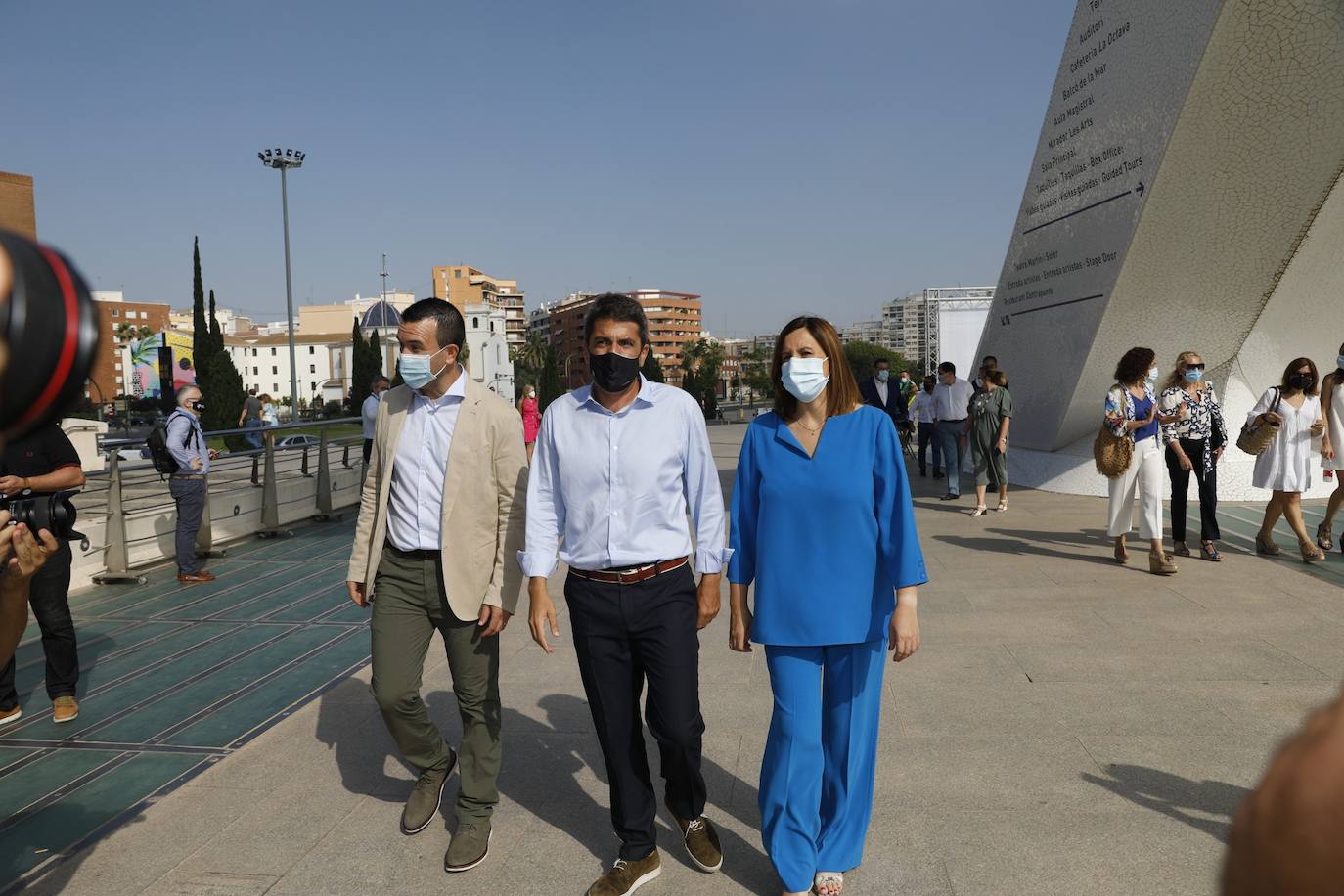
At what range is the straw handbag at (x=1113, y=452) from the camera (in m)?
7.45

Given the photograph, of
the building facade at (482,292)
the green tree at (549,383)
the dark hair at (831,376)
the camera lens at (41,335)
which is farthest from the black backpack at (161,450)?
the building facade at (482,292)

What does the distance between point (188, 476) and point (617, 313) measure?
6.69 m

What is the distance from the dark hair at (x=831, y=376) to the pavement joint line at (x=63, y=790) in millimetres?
3425

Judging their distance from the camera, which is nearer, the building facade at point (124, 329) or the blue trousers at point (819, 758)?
the blue trousers at point (819, 758)

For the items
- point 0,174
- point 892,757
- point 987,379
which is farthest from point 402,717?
point 0,174

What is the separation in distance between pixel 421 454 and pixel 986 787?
8.29ft

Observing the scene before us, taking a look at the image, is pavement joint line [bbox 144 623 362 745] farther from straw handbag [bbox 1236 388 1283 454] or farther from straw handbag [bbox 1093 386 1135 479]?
straw handbag [bbox 1236 388 1283 454]

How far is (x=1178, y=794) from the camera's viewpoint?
3514mm

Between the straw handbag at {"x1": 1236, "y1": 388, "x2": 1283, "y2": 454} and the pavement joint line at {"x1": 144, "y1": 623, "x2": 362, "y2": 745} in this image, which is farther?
the straw handbag at {"x1": 1236, "y1": 388, "x2": 1283, "y2": 454}

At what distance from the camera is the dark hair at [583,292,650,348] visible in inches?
125

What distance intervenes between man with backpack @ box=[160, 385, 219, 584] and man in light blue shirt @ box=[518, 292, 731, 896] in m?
6.13

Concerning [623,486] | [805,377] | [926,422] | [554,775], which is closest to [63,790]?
[554,775]

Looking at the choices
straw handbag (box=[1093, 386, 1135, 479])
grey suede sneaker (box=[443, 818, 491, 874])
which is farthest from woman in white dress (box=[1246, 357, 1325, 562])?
grey suede sneaker (box=[443, 818, 491, 874])

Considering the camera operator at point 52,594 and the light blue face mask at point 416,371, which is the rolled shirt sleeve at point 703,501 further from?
the camera operator at point 52,594
